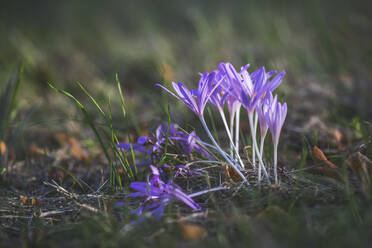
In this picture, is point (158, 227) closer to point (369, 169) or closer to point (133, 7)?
point (369, 169)

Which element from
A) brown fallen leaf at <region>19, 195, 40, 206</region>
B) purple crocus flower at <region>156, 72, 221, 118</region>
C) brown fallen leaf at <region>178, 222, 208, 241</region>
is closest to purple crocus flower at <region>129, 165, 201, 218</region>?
brown fallen leaf at <region>178, 222, 208, 241</region>

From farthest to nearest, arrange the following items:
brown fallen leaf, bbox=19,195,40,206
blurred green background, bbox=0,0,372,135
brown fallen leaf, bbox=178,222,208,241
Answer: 1. blurred green background, bbox=0,0,372,135
2. brown fallen leaf, bbox=19,195,40,206
3. brown fallen leaf, bbox=178,222,208,241

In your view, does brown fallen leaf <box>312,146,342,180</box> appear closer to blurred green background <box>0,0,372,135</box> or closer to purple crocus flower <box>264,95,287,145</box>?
Result: blurred green background <box>0,0,372,135</box>

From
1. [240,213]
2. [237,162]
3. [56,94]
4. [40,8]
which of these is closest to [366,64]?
[237,162]

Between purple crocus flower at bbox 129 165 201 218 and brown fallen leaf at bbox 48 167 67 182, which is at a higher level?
brown fallen leaf at bbox 48 167 67 182

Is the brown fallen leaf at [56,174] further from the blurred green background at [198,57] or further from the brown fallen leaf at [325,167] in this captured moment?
the brown fallen leaf at [325,167]

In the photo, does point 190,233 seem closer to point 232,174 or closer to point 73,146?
point 232,174
